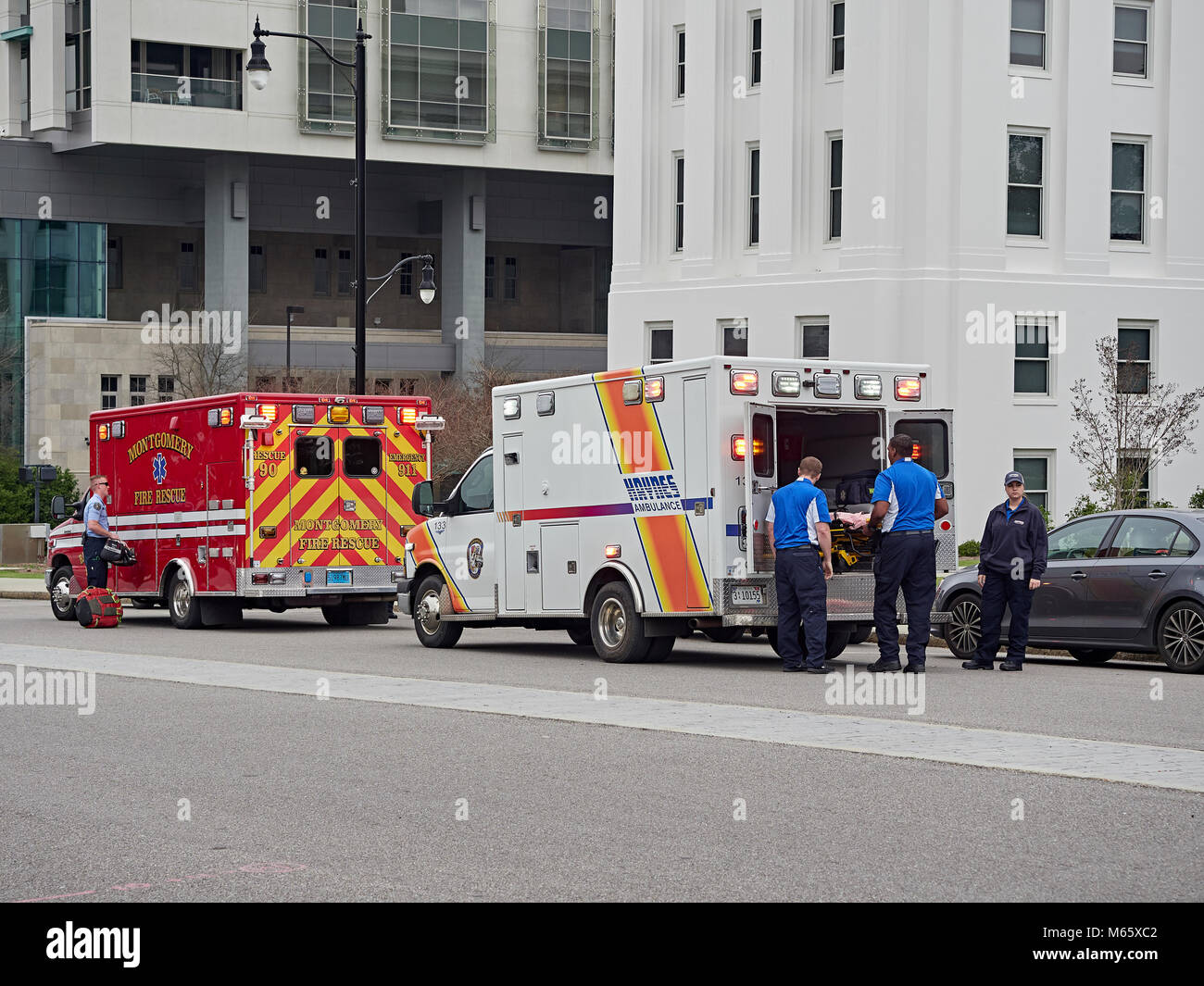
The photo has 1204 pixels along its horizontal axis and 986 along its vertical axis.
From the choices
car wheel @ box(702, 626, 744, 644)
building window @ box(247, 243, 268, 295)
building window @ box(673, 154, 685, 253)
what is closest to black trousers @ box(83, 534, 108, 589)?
car wheel @ box(702, 626, 744, 644)

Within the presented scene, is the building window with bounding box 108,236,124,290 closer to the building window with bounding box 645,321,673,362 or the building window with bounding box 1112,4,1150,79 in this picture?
the building window with bounding box 645,321,673,362

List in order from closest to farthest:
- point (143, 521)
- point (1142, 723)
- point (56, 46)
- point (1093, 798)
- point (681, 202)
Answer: point (1093, 798)
point (1142, 723)
point (143, 521)
point (681, 202)
point (56, 46)

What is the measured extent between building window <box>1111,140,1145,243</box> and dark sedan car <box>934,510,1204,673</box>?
852 inches

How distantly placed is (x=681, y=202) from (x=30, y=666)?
26.7 meters

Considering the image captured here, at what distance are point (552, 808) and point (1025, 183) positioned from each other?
3091 centimetres

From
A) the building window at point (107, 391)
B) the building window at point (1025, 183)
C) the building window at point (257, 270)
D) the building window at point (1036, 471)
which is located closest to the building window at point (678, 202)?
the building window at point (1025, 183)

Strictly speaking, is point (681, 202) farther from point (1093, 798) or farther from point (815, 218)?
point (1093, 798)

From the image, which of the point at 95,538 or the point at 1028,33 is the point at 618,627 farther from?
the point at 1028,33

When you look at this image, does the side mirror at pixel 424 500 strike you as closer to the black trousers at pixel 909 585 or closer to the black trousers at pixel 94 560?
the black trousers at pixel 94 560

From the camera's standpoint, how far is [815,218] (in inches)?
1519

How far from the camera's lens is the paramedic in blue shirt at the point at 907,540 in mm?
15875

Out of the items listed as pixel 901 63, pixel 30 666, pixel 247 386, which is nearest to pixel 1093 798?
pixel 30 666

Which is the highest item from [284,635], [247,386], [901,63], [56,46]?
[56,46]

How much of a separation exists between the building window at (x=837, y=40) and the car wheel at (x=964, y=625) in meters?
22.1
